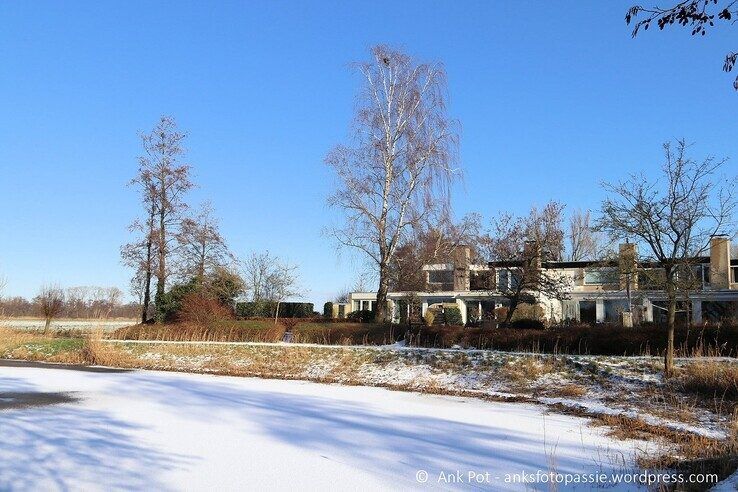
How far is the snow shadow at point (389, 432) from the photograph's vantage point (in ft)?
22.6

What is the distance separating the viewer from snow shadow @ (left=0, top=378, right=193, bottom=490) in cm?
592

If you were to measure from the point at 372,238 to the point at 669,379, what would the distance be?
17.4 meters

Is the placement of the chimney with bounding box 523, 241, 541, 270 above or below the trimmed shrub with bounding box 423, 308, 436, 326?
above

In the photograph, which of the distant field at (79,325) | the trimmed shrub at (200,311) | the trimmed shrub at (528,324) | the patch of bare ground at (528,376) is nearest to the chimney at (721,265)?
the trimmed shrub at (528,324)

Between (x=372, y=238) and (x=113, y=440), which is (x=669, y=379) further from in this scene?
(x=372, y=238)

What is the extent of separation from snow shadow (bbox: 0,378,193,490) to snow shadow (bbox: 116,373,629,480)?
1663 millimetres

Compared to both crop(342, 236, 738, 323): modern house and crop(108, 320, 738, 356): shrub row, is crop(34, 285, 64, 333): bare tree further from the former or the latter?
crop(342, 236, 738, 323): modern house

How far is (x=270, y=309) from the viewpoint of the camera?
37.2m

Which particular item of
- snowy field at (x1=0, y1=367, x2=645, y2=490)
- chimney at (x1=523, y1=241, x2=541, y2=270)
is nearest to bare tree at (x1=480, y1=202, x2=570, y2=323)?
chimney at (x1=523, y1=241, x2=541, y2=270)

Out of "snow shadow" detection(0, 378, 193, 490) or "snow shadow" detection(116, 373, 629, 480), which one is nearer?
"snow shadow" detection(0, 378, 193, 490)

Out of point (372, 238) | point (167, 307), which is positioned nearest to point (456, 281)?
point (372, 238)

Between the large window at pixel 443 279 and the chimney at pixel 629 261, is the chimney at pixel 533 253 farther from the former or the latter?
the large window at pixel 443 279

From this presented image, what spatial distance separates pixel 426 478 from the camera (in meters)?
6.20

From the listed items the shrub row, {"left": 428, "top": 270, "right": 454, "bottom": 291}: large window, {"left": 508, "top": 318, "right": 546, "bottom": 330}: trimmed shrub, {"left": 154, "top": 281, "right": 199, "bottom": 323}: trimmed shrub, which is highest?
{"left": 428, "top": 270, "right": 454, "bottom": 291}: large window
